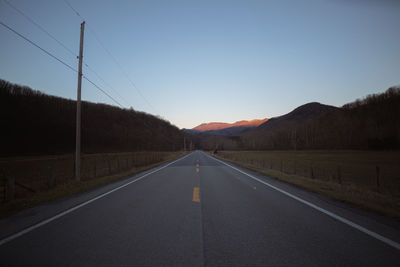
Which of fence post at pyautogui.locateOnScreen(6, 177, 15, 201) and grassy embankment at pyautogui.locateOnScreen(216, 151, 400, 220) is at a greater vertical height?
fence post at pyautogui.locateOnScreen(6, 177, 15, 201)

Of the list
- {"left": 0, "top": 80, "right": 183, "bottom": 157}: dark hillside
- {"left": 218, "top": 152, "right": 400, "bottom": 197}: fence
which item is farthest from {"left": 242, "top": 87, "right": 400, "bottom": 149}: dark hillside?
{"left": 0, "top": 80, "right": 183, "bottom": 157}: dark hillside

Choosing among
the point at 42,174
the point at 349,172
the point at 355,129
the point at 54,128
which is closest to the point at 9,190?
the point at 42,174

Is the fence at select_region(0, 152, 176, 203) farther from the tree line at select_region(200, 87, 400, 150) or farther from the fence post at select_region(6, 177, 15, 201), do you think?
the tree line at select_region(200, 87, 400, 150)

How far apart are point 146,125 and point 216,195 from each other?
4826 inches

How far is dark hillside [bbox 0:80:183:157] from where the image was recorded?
5668 centimetres

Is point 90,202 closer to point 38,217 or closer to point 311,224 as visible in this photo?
point 38,217

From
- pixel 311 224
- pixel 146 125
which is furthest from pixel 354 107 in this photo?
pixel 311 224

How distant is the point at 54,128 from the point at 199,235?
3510 inches

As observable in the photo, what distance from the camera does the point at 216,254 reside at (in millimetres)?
2510

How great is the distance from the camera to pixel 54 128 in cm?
6938

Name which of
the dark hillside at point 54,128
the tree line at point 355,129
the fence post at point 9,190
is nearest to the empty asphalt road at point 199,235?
the fence post at point 9,190

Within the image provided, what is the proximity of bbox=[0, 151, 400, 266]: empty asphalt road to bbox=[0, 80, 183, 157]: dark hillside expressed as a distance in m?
67.3

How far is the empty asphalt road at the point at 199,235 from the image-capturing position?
7.82 feet

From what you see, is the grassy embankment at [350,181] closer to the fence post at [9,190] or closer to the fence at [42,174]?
the fence post at [9,190]
